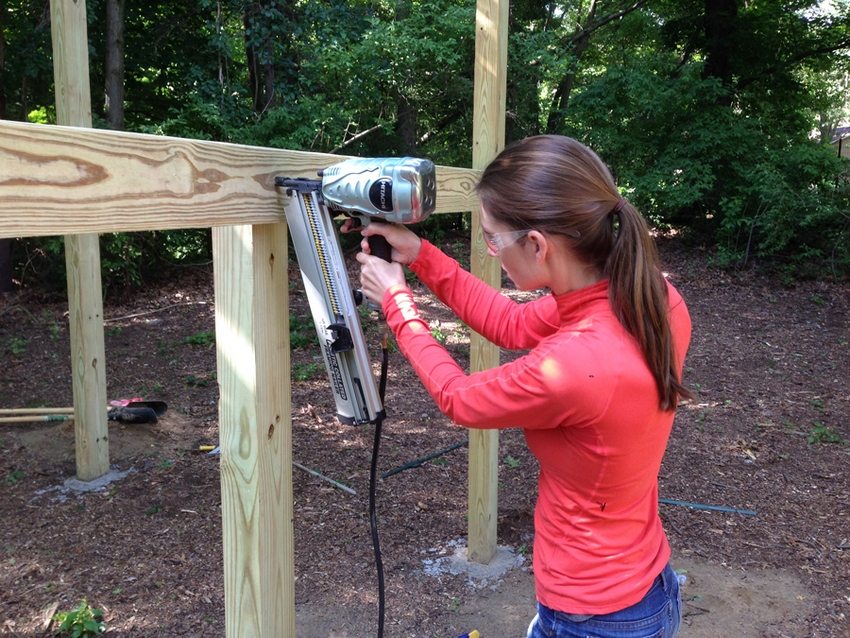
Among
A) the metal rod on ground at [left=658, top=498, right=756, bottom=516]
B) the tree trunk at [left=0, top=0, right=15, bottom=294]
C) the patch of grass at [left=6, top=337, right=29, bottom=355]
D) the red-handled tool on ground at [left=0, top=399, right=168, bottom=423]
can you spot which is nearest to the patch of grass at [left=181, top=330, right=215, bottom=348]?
the patch of grass at [left=6, top=337, right=29, bottom=355]

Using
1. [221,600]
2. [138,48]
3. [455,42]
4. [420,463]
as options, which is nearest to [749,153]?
[455,42]

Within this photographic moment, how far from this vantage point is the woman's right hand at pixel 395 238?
4.85 feet

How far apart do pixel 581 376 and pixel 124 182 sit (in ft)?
2.72

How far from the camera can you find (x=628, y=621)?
1.45 meters

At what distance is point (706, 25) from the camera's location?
1056cm

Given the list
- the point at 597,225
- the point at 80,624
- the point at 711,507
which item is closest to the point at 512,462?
the point at 711,507

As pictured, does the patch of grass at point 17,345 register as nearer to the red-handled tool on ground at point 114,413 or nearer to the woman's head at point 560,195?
the red-handled tool on ground at point 114,413

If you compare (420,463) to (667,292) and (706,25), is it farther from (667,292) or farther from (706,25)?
(706,25)

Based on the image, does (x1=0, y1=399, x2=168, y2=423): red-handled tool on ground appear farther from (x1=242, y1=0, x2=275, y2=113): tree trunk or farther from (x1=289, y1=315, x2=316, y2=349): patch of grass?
(x1=242, y1=0, x2=275, y2=113): tree trunk

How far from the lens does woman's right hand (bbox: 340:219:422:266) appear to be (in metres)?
1.48

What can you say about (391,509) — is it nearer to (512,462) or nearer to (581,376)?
(512,462)

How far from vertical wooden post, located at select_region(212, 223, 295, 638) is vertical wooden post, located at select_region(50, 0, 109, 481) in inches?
106

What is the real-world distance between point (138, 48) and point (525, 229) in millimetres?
8756

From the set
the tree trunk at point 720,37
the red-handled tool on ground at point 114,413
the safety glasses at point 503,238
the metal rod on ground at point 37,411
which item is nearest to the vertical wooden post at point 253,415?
the safety glasses at point 503,238
